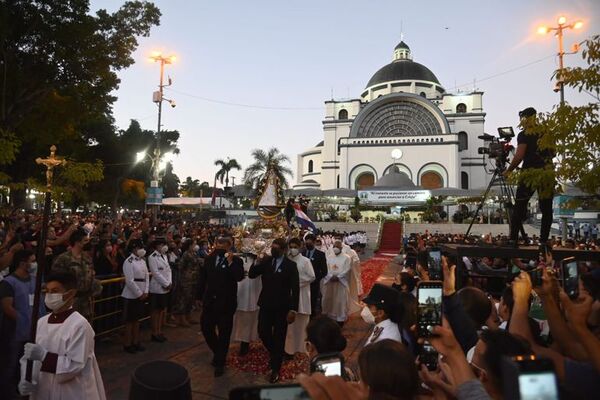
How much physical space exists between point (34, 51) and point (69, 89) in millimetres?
1230

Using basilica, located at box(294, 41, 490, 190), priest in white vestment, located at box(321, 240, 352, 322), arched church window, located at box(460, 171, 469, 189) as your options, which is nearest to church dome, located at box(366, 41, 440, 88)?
basilica, located at box(294, 41, 490, 190)

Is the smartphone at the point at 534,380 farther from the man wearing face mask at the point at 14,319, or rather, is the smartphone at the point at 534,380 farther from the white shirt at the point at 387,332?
the man wearing face mask at the point at 14,319

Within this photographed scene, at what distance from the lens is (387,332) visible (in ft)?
10.6

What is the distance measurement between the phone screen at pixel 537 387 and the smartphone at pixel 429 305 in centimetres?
155

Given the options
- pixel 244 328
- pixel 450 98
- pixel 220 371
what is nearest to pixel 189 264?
pixel 244 328

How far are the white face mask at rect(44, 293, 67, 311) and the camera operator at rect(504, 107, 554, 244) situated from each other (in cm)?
503

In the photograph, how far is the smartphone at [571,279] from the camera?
8.79 ft

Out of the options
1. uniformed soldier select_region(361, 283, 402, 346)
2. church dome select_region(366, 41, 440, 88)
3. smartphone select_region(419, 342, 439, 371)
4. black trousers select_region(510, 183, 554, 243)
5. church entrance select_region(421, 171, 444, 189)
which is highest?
church dome select_region(366, 41, 440, 88)

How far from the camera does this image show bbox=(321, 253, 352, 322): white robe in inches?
347

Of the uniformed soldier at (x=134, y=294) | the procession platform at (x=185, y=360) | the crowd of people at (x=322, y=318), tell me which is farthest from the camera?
the uniformed soldier at (x=134, y=294)

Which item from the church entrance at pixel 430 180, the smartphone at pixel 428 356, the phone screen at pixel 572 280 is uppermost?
the church entrance at pixel 430 180

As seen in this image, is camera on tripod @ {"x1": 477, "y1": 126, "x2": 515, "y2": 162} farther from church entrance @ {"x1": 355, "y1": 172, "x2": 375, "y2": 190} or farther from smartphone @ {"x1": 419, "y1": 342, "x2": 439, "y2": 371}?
church entrance @ {"x1": 355, "y1": 172, "x2": 375, "y2": 190}

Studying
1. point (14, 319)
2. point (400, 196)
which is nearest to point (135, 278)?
point (14, 319)

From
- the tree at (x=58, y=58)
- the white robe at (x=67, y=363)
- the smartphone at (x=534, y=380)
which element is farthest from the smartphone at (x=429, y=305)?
the tree at (x=58, y=58)
